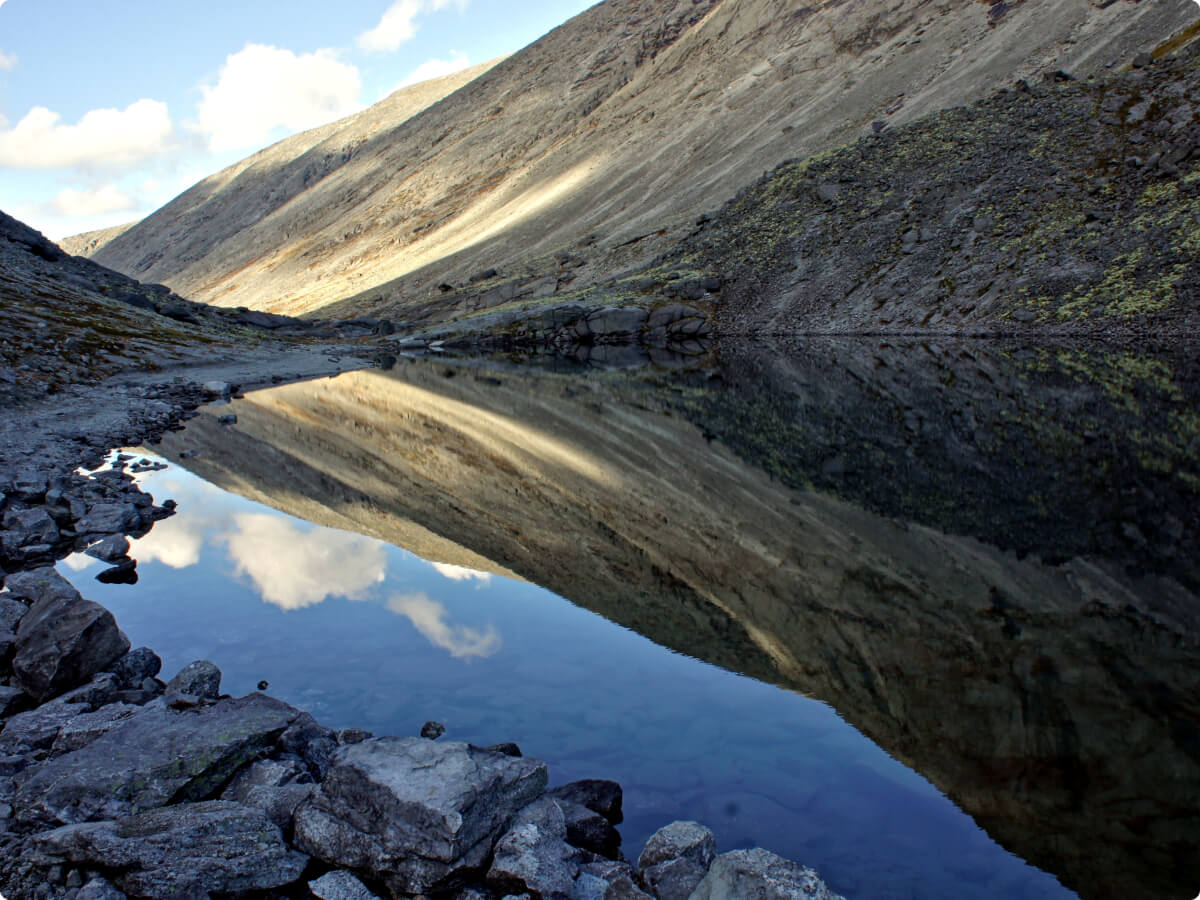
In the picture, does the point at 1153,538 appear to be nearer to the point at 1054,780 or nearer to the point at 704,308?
the point at 1054,780

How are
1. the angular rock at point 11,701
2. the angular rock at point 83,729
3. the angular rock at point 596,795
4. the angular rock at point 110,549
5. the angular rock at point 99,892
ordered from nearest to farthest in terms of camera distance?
the angular rock at point 99,892 → the angular rock at point 596,795 → the angular rock at point 83,729 → the angular rock at point 11,701 → the angular rock at point 110,549

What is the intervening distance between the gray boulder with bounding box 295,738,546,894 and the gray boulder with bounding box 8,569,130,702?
10.4 ft

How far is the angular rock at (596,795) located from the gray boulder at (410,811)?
521 millimetres

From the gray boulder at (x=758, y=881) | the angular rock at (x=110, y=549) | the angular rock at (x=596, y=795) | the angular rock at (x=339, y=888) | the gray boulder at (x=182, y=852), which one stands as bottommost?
the angular rock at (x=596, y=795)

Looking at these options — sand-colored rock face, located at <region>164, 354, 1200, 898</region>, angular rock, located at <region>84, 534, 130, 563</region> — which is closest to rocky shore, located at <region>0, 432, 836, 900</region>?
sand-colored rock face, located at <region>164, 354, 1200, 898</region>

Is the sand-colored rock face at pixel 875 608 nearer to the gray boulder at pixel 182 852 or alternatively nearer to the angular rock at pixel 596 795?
the angular rock at pixel 596 795

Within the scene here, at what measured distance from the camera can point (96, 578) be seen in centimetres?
1107

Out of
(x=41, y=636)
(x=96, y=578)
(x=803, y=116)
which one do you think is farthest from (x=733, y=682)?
(x=803, y=116)

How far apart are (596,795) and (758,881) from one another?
1896mm

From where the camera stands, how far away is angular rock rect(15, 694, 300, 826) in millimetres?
5199

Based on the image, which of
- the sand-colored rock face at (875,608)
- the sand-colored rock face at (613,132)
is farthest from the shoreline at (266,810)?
the sand-colored rock face at (613,132)

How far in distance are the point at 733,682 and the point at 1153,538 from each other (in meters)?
6.96

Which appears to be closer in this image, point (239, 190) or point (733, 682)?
point (733, 682)

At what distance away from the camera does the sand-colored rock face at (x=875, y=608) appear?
5.83 meters
